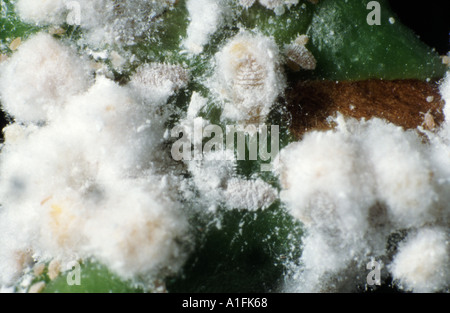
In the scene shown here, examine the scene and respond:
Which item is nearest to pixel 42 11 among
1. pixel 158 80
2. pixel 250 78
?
pixel 158 80

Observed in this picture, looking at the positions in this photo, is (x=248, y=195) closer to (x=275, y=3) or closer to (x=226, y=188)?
(x=226, y=188)

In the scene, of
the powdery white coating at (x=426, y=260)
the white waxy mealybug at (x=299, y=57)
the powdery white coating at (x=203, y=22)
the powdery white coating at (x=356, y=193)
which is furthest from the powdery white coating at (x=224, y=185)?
the powdery white coating at (x=426, y=260)

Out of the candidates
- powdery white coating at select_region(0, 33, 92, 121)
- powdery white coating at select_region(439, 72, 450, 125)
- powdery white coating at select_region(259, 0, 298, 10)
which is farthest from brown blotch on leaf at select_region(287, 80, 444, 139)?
powdery white coating at select_region(0, 33, 92, 121)

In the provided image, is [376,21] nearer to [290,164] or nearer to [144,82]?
[290,164]

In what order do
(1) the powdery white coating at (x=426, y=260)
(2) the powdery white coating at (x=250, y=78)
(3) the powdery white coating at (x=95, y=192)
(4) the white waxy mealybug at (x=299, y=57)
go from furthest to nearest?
(4) the white waxy mealybug at (x=299, y=57), (2) the powdery white coating at (x=250, y=78), (1) the powdery white coating at (x=426, y=260), (3) the powdery white coating at (x=95, y=192)

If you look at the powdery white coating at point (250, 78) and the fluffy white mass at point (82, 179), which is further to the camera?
the powdery white coating at point (250, 78)

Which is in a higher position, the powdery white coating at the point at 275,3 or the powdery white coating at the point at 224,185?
the powdery white coating at the point at 275,3

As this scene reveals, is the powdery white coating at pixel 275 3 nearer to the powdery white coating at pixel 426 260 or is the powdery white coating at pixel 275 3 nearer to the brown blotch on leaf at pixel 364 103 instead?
the brown blotch on leaf at pixel 364 103
